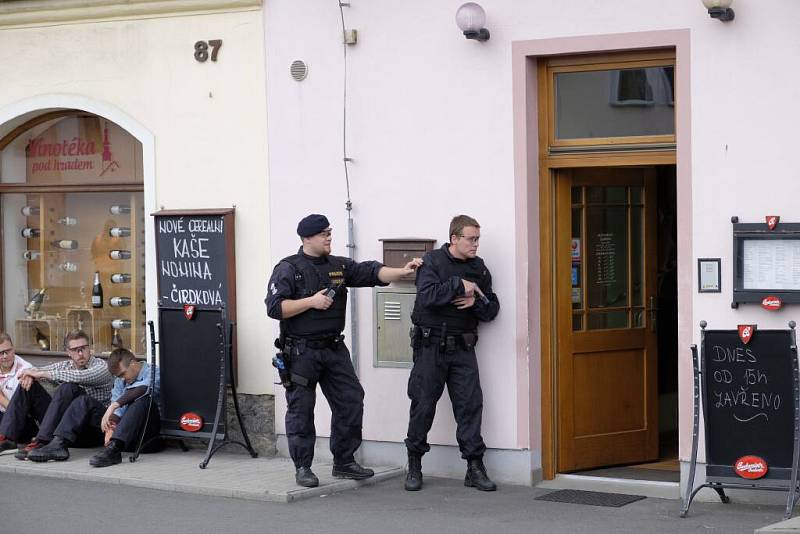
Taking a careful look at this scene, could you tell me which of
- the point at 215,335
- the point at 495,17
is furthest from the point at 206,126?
the point at 495,17

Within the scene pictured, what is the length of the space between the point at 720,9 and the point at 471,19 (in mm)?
1734

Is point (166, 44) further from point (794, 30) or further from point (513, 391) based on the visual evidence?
point (794, 30)

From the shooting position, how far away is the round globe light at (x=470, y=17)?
373 inches

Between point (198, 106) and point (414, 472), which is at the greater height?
point (198, 106)

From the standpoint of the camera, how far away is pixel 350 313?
10406 millimetres

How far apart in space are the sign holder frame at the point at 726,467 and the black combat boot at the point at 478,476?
1.39 metres

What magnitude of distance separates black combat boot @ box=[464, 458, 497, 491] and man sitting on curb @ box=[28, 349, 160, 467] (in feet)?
8.84

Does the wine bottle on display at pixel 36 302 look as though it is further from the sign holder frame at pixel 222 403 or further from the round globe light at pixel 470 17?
the round globe light at pixel 470 17

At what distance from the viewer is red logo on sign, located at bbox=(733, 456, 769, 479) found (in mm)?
8438

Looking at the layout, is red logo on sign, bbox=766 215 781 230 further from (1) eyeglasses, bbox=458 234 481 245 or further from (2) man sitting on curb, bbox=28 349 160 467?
(2) man sitting on curb, bbox=28 349 160 467

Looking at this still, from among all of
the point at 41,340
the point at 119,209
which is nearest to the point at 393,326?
the point at 119,209

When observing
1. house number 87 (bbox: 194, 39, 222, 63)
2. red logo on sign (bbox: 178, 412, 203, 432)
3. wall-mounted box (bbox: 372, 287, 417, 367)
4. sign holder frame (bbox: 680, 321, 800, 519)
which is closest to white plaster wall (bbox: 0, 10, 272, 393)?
house number 87 (bbox: 194, 39, 222, 63)

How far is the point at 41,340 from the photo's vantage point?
42.0 ft

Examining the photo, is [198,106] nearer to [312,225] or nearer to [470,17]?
[312,225]
